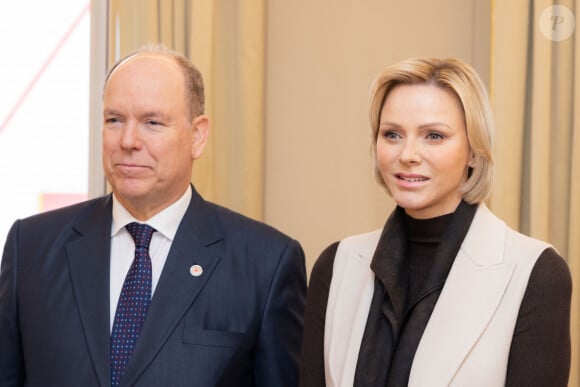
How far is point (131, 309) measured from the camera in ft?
7.40

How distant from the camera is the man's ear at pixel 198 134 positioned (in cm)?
246

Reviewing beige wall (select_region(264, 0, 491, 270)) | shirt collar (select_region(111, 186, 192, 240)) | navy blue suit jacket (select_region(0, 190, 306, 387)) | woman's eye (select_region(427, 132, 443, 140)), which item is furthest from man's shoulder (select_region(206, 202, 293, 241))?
beige wall (select_region(264, 0, 491, 270))

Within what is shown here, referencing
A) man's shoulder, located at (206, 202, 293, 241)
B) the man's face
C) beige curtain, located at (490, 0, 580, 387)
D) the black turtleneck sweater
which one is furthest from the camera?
beige curtain, located at (490, 0, 580, 387)

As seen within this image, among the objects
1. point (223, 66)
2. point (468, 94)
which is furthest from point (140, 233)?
point (223, 66)

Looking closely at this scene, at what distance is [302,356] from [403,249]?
40 centimetres

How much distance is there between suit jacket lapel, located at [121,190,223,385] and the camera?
2193 mm

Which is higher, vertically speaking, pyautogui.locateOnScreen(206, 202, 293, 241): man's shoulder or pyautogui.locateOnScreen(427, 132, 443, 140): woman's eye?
pyautogui.locateOnScreen(427, 132, 443, 140): woman's eye

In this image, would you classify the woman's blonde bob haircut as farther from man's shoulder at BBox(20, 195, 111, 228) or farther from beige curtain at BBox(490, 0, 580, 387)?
beige curtain at BBox(490, 0, 580, 387)

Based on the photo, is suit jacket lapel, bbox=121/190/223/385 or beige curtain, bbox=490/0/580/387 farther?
beige curtain, bbox=490/0/580/387

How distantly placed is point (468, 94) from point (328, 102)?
1686 millimetres

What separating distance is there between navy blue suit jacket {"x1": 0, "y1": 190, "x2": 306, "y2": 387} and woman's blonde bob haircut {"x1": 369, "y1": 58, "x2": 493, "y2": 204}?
0.58 meters

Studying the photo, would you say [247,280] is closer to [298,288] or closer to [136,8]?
[298,288]

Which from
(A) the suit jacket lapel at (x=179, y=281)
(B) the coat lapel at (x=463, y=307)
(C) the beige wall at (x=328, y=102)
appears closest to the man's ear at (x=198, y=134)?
(A) the suit jacket lapel at (x=179, y=281)

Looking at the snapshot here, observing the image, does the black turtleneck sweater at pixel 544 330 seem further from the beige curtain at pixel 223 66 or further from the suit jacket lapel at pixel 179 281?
the beige curtain at pixel 223 66
